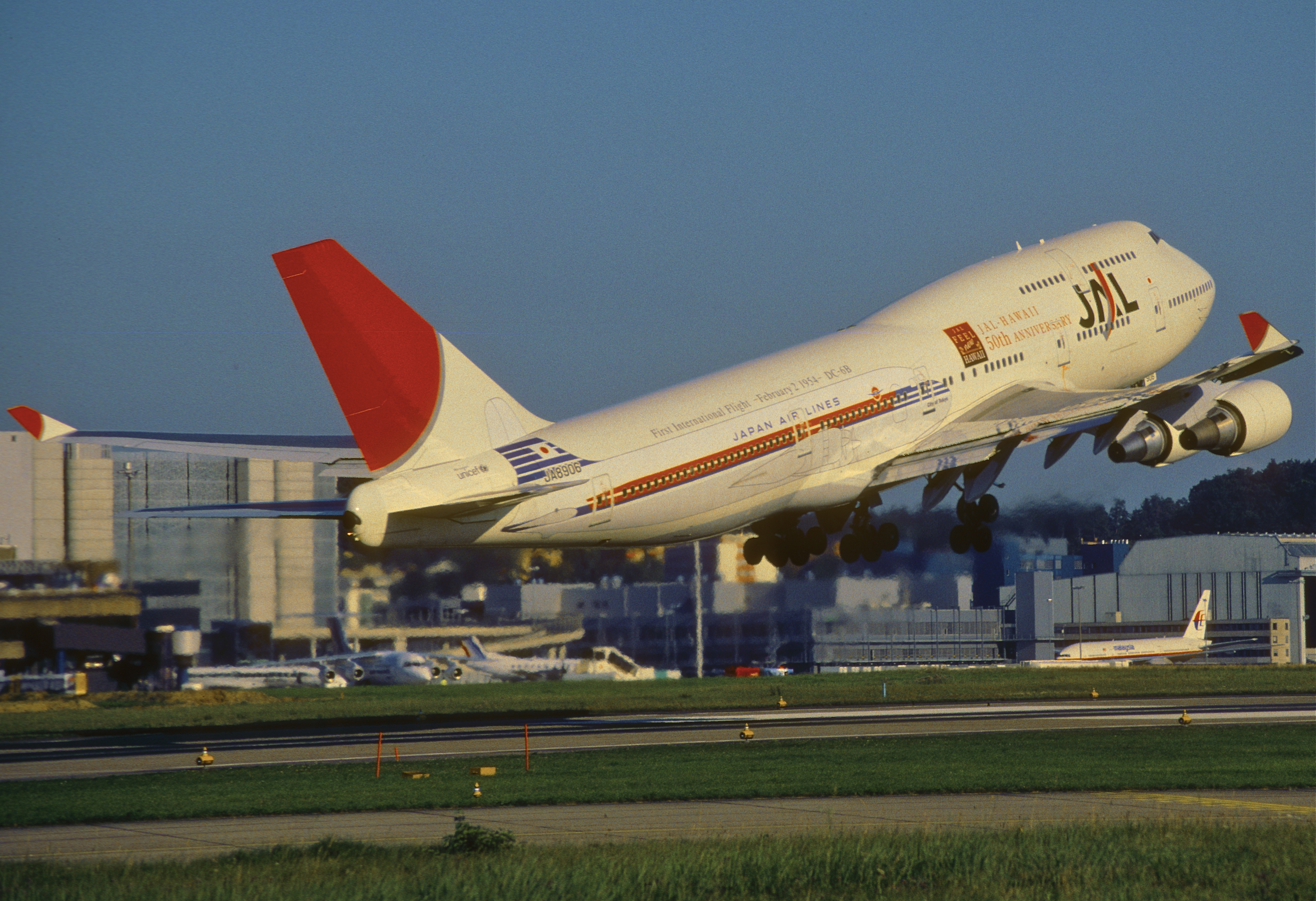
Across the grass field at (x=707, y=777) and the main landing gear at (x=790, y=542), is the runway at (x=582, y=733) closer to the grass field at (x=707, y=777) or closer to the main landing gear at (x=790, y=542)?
the grass field at (x=707, y=777)

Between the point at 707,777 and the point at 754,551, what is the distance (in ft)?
37.9

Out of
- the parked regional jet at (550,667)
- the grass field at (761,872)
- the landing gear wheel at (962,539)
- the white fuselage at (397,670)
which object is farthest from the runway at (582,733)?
the white fuselage at (397,670)

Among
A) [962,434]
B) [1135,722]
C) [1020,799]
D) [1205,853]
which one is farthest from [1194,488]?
[1205,853]

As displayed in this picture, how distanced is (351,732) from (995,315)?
890 inches

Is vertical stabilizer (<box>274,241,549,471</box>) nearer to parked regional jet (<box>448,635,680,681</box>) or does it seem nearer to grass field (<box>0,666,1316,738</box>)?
grass field (<box>0,666,1316,738</box>)

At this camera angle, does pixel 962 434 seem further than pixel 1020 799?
Yes

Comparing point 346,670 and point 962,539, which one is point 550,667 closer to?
point 346,670

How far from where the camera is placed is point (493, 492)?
29.4m

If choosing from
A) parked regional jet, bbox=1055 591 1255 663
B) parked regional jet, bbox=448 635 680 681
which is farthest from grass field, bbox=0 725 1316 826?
parked regional jet, bbox=1055 591 1255 663

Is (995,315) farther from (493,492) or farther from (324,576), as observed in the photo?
(324,576)

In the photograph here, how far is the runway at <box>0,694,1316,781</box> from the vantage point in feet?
128

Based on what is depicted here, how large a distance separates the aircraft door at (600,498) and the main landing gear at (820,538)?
10008 millimetres

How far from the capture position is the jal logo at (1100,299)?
143 ft

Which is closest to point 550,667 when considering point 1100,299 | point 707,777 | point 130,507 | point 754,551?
point 130,507
